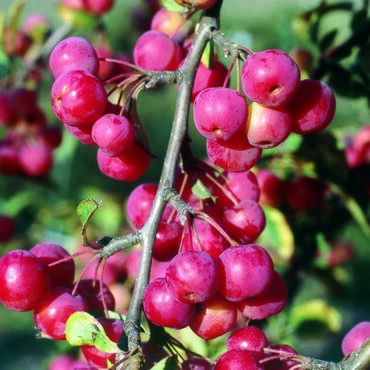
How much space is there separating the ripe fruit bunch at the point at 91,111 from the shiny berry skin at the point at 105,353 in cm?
15

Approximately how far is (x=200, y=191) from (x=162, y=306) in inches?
5.7

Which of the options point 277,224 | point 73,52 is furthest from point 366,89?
point 73,52

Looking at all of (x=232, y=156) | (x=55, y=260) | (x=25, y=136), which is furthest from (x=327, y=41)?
(x=25, y=136)

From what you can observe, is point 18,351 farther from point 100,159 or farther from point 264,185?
point 100,159

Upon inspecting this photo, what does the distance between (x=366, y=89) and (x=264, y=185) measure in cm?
23

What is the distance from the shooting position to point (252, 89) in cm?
60

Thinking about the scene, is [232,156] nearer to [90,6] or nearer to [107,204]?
[90,6]

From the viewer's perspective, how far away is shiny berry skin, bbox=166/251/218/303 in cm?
54

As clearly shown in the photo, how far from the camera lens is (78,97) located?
0.61m

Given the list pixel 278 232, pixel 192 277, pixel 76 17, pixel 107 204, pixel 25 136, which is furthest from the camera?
pixel 107 204

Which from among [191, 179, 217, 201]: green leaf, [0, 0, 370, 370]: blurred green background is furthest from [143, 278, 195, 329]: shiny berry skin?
[0, 0, 370, 370]: blurred green background

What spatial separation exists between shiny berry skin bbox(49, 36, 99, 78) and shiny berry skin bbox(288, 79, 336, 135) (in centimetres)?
19

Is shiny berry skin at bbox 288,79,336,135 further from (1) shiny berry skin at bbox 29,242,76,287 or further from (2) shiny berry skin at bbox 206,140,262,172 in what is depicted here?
(1) shiny berry skin at bbox 29,242,76,287

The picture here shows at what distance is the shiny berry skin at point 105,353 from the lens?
61 cm
